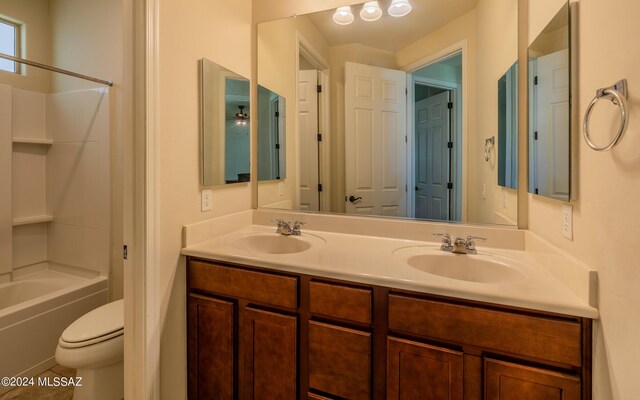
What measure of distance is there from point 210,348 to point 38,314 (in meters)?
1.38

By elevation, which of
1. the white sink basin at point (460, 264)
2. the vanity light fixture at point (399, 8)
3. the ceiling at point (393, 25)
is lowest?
the white sink basin at point (460, 264)

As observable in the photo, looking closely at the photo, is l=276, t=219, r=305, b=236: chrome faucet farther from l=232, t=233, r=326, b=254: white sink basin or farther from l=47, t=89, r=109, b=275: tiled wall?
l=47, t=89, r=109, b=275: tiled wall

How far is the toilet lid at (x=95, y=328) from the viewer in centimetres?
144

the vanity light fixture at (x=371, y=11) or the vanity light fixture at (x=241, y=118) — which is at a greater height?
the vanity light fixture at (x=371, y=11)

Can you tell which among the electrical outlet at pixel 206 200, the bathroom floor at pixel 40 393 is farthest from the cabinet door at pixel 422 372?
the bathroom floor at pixel 40 393

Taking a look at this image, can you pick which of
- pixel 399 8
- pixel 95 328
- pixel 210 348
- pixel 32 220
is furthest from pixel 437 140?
pixel 32 220

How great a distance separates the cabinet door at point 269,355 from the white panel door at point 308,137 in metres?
0.77

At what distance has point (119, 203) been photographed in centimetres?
224

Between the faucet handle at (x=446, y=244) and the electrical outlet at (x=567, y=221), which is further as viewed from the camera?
the faucet handle at (x=446, y=244)

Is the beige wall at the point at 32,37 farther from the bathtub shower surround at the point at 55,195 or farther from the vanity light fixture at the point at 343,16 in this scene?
the vanity light fixture at the point at 343,16

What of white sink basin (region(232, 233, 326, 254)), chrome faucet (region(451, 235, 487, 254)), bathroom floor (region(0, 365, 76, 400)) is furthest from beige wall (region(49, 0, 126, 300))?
chrome faucet (region(451, 235, 487, 254))

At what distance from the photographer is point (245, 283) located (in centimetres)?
129

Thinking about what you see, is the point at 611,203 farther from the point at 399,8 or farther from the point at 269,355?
the point at 399,8

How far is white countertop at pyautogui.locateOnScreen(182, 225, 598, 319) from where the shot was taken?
0.89 metres
